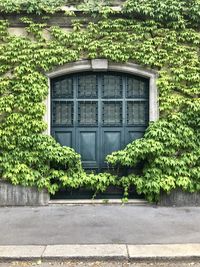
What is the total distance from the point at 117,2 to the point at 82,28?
41.1 inches

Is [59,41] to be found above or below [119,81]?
above

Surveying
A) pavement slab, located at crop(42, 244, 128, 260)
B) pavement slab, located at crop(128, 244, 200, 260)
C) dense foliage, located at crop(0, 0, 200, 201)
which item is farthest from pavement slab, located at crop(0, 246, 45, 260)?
dense foliage, located at crop(0, 0, 200, 201)

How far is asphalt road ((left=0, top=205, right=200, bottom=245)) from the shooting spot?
5.39 m

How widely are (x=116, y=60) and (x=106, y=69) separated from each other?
12.6 inches

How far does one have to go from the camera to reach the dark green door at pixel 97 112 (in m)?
8.37

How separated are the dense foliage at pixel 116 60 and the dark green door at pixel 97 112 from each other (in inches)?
16.5

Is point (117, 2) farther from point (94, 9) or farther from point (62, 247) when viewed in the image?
point (62, 247)

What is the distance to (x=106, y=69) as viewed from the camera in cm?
823

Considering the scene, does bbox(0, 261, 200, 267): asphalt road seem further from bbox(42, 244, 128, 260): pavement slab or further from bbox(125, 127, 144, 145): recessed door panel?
bbox(125, 127, 144, 145): recessed door panel

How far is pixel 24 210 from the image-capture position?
752 centimetres

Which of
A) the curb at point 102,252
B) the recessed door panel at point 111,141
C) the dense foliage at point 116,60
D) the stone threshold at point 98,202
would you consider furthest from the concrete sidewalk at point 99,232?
the recessed door panel at point 111,141

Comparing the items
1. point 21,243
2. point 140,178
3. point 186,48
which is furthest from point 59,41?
point 21,243

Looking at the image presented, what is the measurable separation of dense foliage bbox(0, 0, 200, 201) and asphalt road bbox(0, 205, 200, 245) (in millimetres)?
649

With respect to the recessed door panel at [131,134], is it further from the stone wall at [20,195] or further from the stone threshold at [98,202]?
the stone wall at [20,195]
